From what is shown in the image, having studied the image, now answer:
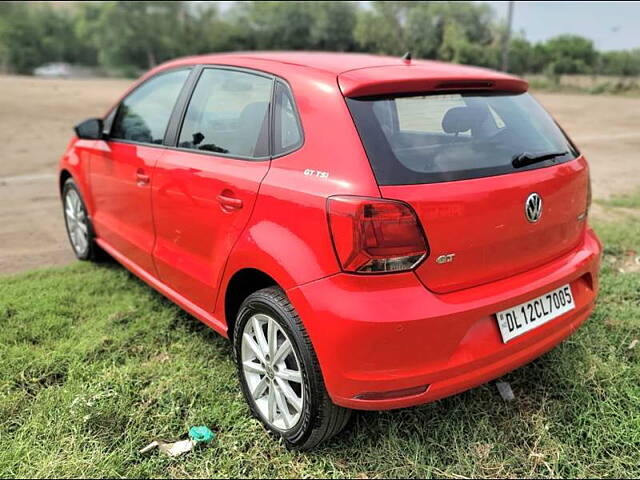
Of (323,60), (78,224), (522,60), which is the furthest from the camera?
A: (522,60)

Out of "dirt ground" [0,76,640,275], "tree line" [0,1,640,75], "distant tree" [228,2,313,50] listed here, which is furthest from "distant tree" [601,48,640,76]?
"distant tree" [228,2,313,50]

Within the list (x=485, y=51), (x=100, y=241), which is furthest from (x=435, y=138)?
(x=485, y=51)

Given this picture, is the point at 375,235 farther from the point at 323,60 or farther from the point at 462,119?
the point at 323,60

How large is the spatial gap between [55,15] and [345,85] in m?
125

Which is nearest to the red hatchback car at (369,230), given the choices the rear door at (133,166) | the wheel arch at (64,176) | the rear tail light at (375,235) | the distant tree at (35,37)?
the rear tail light at (375,235)

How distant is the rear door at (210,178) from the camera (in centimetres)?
249

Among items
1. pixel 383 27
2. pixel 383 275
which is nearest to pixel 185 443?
pixel 383 275

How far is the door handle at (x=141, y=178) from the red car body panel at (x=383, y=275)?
440mm

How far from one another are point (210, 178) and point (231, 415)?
3.74 ft

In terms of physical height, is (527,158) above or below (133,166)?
above

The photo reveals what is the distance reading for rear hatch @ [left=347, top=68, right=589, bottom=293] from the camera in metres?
2.03

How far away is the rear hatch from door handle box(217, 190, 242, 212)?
670 millimetres

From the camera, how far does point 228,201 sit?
8.20 ft

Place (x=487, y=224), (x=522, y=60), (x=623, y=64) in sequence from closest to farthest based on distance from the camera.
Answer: (x=487, y=224) < (x=623, y=64) < (x=522, y=60)
